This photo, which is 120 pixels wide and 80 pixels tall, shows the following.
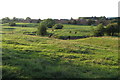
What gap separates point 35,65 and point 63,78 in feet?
9.53

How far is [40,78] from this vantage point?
868cm

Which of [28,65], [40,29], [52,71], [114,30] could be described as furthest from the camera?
[114,30]

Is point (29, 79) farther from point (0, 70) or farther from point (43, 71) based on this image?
point (0, 70)

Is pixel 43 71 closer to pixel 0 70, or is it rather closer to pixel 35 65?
pixel 35 65

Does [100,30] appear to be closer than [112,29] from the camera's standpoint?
No

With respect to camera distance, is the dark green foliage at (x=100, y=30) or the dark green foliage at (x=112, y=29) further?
the dark green foliage at (x=100, y=30)

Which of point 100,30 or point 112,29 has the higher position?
point 112,29

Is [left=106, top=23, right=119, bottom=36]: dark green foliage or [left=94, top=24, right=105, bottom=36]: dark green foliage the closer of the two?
[left=106, top=23, right=119, bottom=36]: dark green foliage

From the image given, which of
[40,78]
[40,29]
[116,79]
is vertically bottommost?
[116,79]

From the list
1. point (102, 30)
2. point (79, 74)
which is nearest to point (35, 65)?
point (79, 74)

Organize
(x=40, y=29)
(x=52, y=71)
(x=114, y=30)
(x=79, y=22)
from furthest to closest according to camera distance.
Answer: (x=79, y=22) < (x=114, y=30) < (x=40, y=29) < (x=52, y=71)

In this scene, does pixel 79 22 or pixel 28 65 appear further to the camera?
pixel 79 22

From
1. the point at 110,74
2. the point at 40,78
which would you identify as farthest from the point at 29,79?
the point at 110,74

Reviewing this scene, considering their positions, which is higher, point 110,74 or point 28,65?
point 28,65
